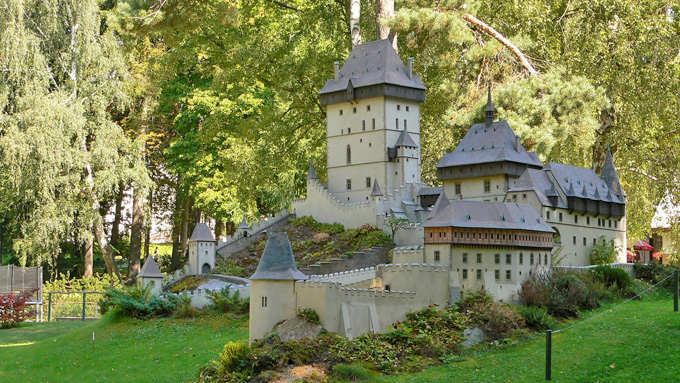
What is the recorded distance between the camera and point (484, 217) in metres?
34.5

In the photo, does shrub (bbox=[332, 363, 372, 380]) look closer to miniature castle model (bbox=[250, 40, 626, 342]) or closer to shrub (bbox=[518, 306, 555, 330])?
miniature castle model (bbox=[250, 40, 626, 342])

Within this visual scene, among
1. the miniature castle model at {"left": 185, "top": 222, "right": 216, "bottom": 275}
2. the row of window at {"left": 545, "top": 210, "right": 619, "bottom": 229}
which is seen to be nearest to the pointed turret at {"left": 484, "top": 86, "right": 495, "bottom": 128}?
the row of window at {"left": 545, "top": 210, "right": 619, "bottom": 229}

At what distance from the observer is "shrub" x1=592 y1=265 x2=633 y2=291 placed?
38875 mm

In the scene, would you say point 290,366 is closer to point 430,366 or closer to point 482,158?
point 430,366

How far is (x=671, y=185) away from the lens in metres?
48.1

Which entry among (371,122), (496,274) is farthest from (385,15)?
(496,274)

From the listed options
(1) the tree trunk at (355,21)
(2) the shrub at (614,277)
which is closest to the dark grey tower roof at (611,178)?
(2) the shrub at (614,277)

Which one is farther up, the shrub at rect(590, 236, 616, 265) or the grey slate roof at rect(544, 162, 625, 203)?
the grey slate roof at rect(544, 162, 625, 203)

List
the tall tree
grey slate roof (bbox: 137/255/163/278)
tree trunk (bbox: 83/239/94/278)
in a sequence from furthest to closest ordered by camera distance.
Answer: tree trunk (bbox: 83/239/94/278), the tall tree, grey slate roof (bbox: 137/255/163/278)

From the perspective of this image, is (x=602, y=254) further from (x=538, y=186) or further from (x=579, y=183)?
(x=538, y=186)

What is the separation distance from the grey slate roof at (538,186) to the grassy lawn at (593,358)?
6628 millimetres

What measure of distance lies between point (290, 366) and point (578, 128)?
22.5m

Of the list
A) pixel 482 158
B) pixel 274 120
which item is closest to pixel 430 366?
pixel 482 158

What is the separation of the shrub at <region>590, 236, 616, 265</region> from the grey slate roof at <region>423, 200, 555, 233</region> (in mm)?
6600
